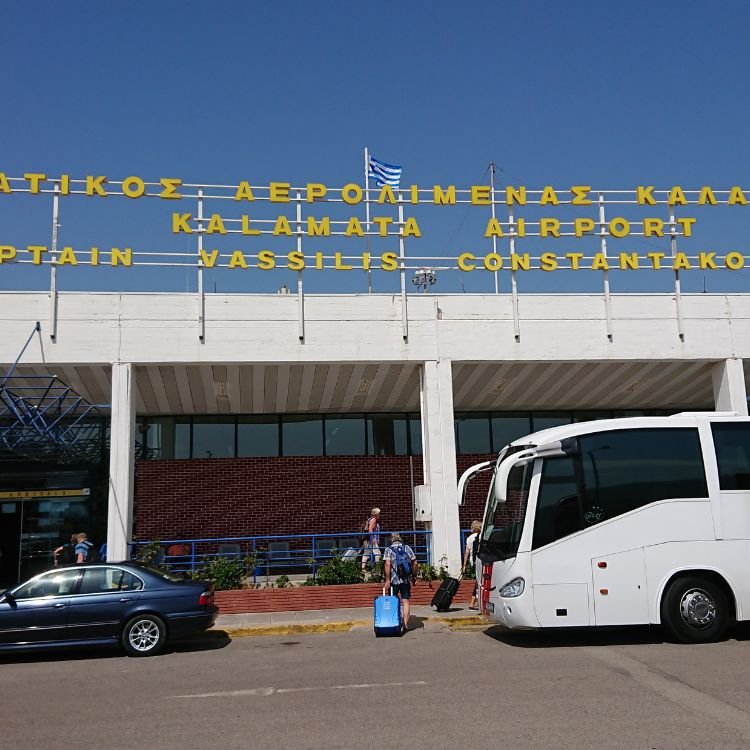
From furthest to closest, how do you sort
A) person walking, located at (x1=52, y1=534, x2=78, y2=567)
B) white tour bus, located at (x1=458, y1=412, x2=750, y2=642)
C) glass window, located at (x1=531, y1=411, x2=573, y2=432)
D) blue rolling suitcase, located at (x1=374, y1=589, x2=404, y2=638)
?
glass window, located at (x1=531, y1=411, x2=573, y2=432)
person walking, located at (x1=52, y1=534, x2=78, y2=567)
blue rolling suitcase, located at (x1=374, y1=589, x2=404, y2=638)
white tour bus, located at (x1=458, y1=412, x2=750, y2=642)

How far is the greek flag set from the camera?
2247cm

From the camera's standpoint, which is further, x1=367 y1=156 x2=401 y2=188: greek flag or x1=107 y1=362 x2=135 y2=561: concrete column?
x1=367 y1=156 x2=401 y2=188: greek flag

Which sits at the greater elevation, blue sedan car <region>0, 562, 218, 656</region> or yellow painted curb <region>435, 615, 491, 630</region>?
blue sedan car <region>0, 562, 218, 656</region>

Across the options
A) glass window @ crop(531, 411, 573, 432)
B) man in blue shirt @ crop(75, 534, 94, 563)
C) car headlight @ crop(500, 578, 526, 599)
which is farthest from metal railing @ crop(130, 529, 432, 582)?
car headlight @ crop(500, 578, 526, 599)

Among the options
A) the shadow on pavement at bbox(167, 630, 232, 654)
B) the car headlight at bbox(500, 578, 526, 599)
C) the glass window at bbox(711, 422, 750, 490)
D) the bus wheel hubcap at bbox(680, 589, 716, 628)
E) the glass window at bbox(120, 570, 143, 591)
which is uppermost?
the glass window at bbox(711, 422, 750, 490)

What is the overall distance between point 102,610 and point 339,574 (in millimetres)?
5949

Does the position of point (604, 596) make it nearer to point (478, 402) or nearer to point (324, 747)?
point (324, 747)

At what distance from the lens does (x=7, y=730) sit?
24.7 feet

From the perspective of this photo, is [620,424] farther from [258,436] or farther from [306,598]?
[258,436]

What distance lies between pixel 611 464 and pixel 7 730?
797cm

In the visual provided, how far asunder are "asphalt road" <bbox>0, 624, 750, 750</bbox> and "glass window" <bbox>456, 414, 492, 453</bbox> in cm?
1094

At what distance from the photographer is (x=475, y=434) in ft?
75.9

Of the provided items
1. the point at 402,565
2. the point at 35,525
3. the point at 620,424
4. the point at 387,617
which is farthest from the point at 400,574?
the point at 35,525

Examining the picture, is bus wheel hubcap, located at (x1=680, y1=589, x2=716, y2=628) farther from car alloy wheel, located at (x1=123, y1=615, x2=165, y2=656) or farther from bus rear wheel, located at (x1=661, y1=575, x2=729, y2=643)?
car alloy wheel, located at (x1=123, y1=615, x2=165, y2=656)
